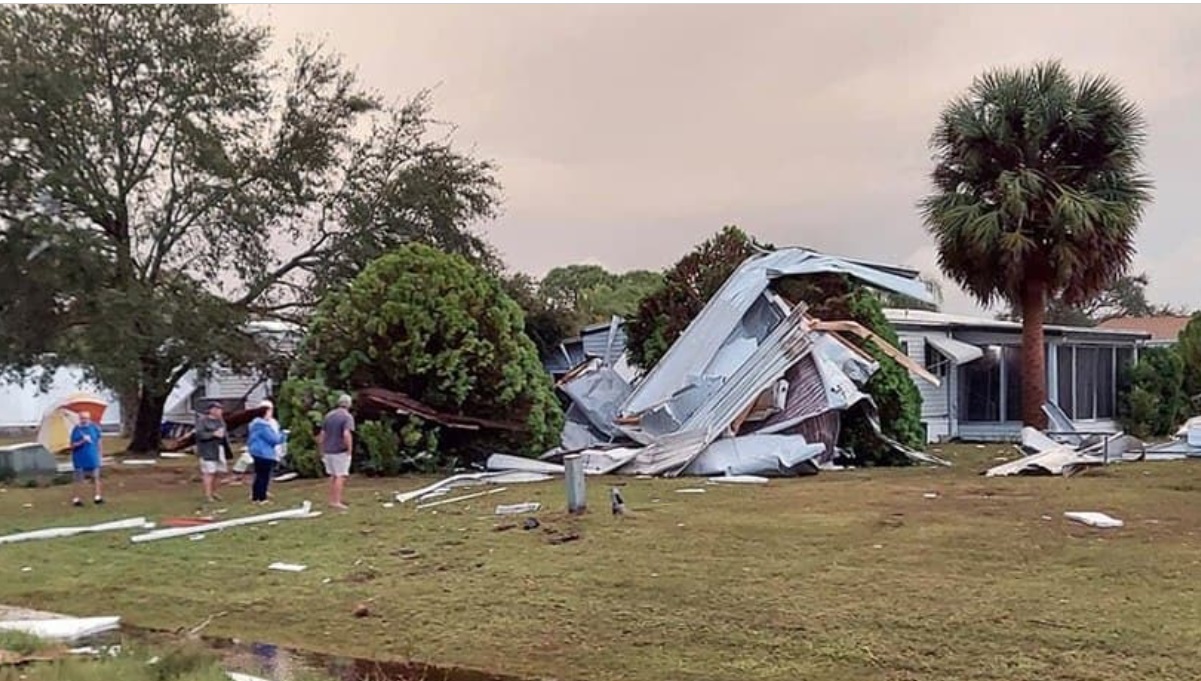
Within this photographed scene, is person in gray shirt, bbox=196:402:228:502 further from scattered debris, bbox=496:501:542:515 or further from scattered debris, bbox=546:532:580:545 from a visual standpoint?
scattered debris, bbox=546:532:580:545

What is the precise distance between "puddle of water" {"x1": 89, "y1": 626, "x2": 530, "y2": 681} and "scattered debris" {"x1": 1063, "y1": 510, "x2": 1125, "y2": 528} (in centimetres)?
730

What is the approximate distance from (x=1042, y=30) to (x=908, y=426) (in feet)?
23.6

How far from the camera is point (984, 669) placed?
646cm

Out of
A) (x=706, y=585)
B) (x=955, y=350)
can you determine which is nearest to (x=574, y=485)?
(x=706, y=585)

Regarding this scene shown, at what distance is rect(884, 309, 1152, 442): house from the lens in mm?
28406

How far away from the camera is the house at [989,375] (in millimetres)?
28406

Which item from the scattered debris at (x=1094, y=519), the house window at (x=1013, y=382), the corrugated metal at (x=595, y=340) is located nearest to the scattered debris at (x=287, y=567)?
the scattered debris at (x=1094, y=519)

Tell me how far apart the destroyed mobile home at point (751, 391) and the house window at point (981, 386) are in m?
7.22

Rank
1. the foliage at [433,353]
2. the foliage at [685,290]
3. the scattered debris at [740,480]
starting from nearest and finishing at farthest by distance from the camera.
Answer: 1. the scattered debris at [740,480]
2. the foliage at [433,353]
3. the foliage at [685,290]

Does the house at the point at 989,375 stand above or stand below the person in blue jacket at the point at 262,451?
above

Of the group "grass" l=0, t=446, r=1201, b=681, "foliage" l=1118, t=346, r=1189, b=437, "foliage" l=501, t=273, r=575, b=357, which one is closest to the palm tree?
"foliage" l=1118, t=346, r=1189, b=437

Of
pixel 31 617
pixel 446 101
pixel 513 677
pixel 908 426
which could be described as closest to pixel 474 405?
pixel 908 426

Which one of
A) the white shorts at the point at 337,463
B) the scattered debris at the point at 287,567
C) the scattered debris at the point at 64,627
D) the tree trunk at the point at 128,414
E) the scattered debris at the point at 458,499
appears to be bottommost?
the scattered debris at the point at 64,627

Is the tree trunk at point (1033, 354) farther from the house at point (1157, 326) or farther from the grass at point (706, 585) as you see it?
the house at point (1157, 326)
